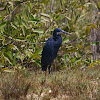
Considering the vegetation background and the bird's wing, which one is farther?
the bird's wing

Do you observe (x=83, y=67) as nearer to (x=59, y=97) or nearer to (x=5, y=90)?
(x=59, y=97)

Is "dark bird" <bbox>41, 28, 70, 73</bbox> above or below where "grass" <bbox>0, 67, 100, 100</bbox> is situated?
above

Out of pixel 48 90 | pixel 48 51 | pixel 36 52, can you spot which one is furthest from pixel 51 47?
pixel 48 90

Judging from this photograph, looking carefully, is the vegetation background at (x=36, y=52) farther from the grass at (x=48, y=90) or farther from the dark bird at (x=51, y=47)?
the dark bird at (x=51, y=47)

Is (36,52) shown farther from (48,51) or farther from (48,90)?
(48,90)

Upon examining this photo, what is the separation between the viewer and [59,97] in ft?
11.5

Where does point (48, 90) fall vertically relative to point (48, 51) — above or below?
below

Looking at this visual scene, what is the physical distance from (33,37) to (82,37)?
4.30 ft

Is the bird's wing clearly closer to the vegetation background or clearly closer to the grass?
the vegetation background

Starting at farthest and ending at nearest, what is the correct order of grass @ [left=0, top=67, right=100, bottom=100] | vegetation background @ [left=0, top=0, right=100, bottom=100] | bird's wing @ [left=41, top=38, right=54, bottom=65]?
bird's wing @ [left=41, top=38, right=54, bottom=65]
vegetation background @ [left=0, top=0, right=100, bottom=100]
grass @ [left=0, top=67, right=100, bottom=100]

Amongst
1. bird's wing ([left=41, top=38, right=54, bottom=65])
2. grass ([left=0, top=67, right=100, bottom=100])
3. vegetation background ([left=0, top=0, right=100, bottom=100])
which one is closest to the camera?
grass ([left=0, top=67, right=100, bottom=100])

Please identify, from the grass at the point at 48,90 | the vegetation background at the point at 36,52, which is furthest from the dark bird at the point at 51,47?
the grass at the point at 48,90

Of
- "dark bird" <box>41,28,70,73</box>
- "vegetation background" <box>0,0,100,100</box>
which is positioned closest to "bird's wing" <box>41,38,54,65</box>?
"dark bird" <box>41,28,70,73</box>

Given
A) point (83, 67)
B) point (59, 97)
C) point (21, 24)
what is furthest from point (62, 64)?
point (59, 97)
